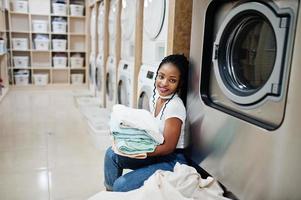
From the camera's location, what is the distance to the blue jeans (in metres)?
1.44

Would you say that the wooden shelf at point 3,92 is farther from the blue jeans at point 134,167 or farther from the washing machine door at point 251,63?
the washing machine door at point 251,63

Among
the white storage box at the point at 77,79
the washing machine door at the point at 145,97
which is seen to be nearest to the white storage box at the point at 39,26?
the white storage box at the point at 77,79

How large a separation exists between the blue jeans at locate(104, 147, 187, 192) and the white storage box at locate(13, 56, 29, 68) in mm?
4732

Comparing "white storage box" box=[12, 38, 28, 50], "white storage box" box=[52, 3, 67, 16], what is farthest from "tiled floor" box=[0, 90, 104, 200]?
"white storage box" box=[52, 3, 67, 16]

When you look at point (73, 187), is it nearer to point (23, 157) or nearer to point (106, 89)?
point (23, 157)

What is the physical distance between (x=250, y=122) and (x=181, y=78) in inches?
21.9

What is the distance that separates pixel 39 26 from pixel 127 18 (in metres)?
3.39

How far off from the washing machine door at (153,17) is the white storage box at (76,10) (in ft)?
12.6

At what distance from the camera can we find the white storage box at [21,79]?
223 inches

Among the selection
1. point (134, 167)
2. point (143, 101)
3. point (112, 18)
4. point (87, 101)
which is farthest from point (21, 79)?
point (134, 167)

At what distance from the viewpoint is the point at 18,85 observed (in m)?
5.70

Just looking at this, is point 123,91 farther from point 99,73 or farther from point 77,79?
point 77,79

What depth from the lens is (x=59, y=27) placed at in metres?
5.84

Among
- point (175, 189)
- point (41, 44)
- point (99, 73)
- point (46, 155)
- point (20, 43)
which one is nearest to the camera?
point (175, 189)
